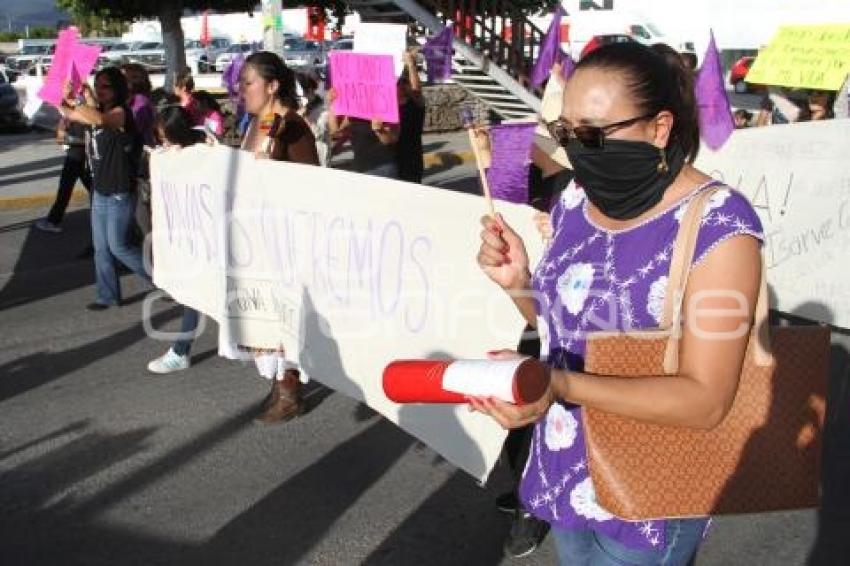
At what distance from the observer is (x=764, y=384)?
1.75 meters

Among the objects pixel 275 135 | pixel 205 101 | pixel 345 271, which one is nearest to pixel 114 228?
pixel 275 135

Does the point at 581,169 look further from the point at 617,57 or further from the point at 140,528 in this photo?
the point at 140,528

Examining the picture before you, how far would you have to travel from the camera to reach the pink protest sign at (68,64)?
19.4ft

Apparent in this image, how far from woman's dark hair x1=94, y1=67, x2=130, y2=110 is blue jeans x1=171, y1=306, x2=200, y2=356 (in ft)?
6.03

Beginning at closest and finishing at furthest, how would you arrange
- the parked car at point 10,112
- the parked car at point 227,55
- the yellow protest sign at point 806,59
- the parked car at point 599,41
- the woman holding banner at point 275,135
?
1. the parked car at point 599,41
2. the woman holding banner at point 275,135
3. the yellow protest sign at point 806,59
4. the parked car at point 10,112
5. the parked car at point 227,55

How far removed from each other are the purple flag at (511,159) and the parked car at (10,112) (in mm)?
17568

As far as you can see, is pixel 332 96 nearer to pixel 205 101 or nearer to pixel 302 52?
pixel 205 101

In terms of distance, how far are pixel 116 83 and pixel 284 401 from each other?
286 centimetres

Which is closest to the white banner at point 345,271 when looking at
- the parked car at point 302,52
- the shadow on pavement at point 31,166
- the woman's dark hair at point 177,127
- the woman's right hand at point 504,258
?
the woman's dark hair at point 177,127

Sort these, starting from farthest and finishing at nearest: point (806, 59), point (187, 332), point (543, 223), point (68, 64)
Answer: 1. point (806, 59)
2. point (68, 64)
3. point (187, 332)
4. point (543, 223)

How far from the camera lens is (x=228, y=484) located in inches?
161

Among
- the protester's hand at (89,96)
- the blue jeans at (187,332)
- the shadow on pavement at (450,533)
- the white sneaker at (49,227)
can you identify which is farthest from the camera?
the white sneaker at (49,227)

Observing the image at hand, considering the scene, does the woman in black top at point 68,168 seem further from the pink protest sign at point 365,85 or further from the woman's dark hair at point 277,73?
the woman's dark hair at point 277,73

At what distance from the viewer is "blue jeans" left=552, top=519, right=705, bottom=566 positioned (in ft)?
5.99
